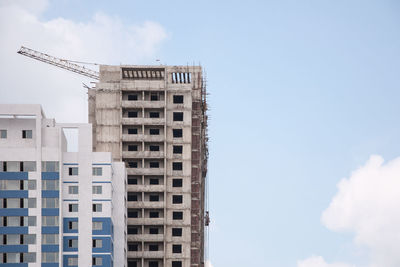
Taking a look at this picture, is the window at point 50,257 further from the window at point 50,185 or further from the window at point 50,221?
the window at point 50,185

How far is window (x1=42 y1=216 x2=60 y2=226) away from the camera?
651ft

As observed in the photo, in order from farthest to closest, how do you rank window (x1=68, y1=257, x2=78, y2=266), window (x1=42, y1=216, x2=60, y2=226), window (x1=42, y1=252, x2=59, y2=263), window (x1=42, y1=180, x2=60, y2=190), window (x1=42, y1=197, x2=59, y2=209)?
window (x1=68, y1=257, x2=78, y2=266) < window (x1=42, y1=180, x2=60, y2=190) < window (x1=42, y1=197, x2=59, y2=209) < window (x1=42, y1=216, x2=60, y2=226) < window (x1=42, y1=252, x2=59, y2=263)

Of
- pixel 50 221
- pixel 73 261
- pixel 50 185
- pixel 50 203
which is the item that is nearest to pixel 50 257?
pixel 73 261

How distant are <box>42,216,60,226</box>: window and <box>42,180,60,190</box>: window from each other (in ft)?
14.0

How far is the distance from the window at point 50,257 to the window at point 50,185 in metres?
9.50

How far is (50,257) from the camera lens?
198 meters

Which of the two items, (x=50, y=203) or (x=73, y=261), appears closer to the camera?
(x=50, y=203)

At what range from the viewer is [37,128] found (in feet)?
655

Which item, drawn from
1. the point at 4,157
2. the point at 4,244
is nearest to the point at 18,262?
the point at 4,244

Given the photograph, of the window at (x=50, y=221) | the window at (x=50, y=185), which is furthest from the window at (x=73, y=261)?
the window at (x=50, y=185)

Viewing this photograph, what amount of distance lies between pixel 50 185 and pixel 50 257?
10.5 m

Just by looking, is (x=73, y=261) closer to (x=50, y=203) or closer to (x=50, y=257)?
(x=50, y=257)

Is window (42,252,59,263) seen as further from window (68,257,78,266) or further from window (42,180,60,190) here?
window (42,180,60,190)

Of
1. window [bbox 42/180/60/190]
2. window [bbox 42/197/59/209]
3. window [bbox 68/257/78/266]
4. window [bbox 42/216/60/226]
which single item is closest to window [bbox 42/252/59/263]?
window [bbox 68/257/78/266]
